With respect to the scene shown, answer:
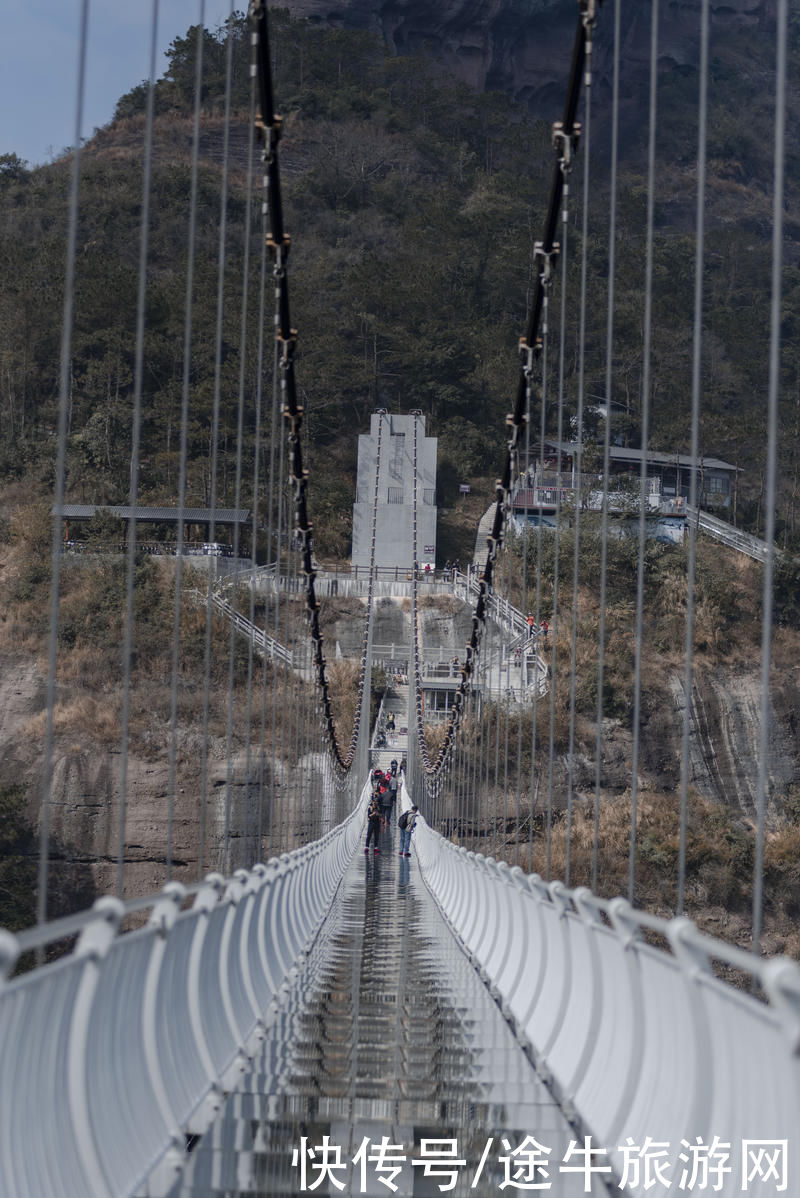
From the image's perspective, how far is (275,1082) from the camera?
6184 millimetres

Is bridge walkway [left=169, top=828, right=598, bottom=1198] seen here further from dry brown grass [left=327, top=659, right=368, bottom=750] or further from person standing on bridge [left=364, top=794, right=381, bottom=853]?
dry brown grass [left=327, top=659, right=368, bottom=750]

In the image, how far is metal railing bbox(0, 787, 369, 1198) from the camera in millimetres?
3521

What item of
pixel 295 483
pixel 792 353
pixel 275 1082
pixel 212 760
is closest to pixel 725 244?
pixel 792 353

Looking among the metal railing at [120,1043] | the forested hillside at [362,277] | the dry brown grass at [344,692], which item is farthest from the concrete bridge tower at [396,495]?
the metal railing at [120,1043]

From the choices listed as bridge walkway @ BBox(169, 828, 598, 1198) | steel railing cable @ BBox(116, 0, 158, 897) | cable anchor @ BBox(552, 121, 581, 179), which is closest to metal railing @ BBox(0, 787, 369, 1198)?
bridge walkway @ BBox(169, 828, 598, 1198)

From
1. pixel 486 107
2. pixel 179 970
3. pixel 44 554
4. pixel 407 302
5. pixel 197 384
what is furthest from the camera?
pixel 486 107

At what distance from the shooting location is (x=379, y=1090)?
19.9 ft

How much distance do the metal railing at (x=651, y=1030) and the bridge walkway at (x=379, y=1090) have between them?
0.19m

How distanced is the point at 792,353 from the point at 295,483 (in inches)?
2130

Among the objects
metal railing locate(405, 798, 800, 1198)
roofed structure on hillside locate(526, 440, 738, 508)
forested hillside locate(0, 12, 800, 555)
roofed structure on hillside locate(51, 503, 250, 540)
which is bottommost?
metal railing locate(405, 798, 800, 1198)

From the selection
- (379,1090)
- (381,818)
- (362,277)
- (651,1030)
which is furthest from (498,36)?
(651,1030)

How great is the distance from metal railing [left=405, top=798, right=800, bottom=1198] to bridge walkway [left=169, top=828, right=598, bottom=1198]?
0.19m

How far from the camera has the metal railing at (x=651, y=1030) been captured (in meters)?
3.32

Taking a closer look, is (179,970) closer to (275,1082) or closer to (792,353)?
(275,1082)
